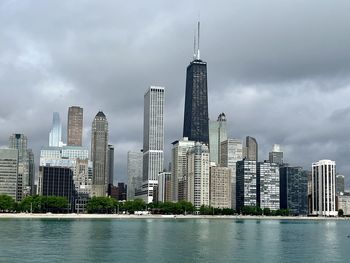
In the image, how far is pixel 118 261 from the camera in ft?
290

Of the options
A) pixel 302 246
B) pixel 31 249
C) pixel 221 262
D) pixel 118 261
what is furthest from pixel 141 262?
pixel 302 246

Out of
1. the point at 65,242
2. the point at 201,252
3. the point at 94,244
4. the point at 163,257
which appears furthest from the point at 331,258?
the point at 65,242

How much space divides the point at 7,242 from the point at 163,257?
3942cm

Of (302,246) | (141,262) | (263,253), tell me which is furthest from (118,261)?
(302,246)

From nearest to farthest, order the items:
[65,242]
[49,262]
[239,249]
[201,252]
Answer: [49,262] → [201,252] → [239,249] → [65,242]

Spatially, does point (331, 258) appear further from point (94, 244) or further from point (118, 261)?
point (94, 244)

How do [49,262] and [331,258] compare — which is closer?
[49,262]

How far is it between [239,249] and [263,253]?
649 cm

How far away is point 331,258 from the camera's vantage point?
330 feet

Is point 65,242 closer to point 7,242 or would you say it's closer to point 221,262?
point 7,242

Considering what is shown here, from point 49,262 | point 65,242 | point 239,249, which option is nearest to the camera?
point 49,262

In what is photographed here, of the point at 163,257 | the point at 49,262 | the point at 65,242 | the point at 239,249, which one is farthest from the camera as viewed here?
the point at 65,242

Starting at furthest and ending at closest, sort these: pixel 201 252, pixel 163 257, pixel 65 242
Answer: pixel 65 242, pixel 201 252, pixel 163 257

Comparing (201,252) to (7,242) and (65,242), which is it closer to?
(65,242)
